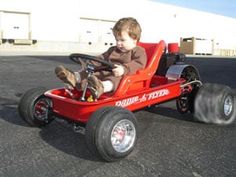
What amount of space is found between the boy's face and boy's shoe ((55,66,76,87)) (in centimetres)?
76

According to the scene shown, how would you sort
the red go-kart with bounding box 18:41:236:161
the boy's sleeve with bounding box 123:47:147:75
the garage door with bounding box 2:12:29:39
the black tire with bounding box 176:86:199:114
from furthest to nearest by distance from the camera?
the garage door with bounding box 2:12:29:39
the black tire with bounding box 176:86:199:114
the boy's sleeve with bounding box 123:47:147:75
the red go-kart with bounding box 18:41:236:161

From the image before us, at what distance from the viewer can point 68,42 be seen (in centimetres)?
3588

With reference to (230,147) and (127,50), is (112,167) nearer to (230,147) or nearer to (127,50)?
(230,147)

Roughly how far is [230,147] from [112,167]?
4.59 ft

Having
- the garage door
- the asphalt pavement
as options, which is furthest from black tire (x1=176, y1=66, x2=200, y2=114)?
the garage door

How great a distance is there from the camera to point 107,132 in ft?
11.3

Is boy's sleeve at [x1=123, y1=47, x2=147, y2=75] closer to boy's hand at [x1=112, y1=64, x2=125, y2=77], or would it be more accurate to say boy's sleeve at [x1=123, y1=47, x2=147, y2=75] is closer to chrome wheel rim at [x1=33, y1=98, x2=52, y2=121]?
boy's hand at [x1=112, y1=64, x2=125, y2=77]

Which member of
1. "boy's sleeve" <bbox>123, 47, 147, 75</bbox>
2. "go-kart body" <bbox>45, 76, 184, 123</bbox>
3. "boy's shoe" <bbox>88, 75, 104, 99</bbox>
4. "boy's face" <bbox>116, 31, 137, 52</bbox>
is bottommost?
"go-kart body" <bbox>45, 76, 184, 123</bbox>

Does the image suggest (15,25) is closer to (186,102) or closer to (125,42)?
(186,102)

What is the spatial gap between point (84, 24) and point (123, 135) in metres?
34.6

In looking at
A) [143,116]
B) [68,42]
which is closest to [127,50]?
[143,116]

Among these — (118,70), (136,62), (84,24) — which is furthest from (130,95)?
(84,24)

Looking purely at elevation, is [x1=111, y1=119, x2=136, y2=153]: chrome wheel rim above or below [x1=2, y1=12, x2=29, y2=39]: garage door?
below

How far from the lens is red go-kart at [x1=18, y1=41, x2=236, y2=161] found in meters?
3.50
